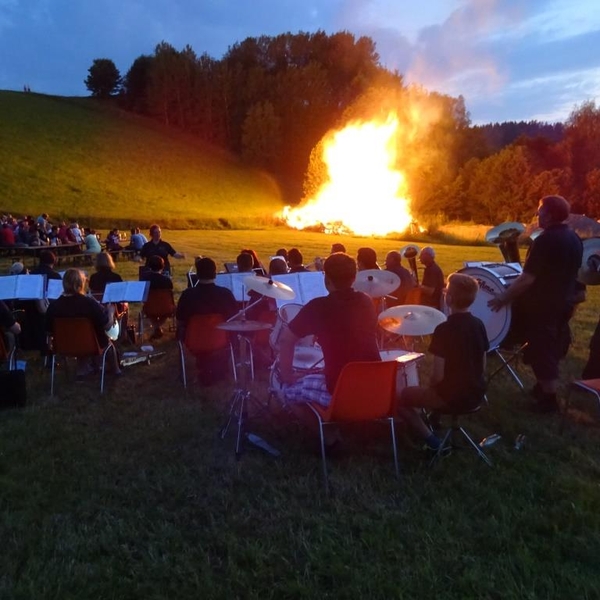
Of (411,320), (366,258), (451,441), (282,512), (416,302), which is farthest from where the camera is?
(416,302)

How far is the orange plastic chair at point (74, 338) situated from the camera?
693 cm

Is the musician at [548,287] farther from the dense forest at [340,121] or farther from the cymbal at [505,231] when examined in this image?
the dense forest at [340,121]

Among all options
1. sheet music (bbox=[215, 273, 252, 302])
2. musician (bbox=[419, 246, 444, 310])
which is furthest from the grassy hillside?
musician (bbox=[419, 246, 444, 310])

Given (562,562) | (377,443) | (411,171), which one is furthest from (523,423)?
(411,171)

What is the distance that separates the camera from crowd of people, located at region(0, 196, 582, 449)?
4.82 meters

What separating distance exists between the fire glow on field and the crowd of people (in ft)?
91.3

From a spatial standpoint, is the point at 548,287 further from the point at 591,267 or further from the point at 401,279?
the point at 401,279

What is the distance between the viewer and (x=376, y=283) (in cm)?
724

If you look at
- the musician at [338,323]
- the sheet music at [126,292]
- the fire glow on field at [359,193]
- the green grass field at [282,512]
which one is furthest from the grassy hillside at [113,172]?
the musician at [338,323]

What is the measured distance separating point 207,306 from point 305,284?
1610 mm

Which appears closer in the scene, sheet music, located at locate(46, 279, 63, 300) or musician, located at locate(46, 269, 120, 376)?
musician, located at locate(46, 269, 120, 376)

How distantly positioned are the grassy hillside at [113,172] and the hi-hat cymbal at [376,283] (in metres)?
31.1

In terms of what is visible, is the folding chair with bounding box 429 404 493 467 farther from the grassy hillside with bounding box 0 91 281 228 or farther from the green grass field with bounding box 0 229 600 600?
the grassy hillside with bounding box 0 91 281 228

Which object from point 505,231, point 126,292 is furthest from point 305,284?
point 505,231
